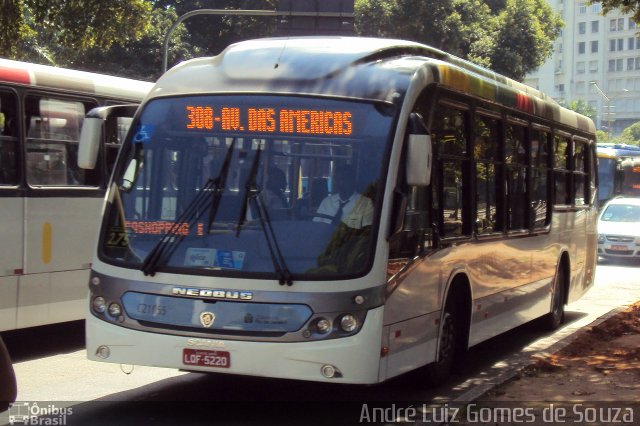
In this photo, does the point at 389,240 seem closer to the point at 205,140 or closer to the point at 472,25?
the point at 205,140

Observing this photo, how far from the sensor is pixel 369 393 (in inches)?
376

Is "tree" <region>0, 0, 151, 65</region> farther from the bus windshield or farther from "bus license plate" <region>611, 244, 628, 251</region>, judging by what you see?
"bus license plate" <region>611, 244, 628, 251</region>

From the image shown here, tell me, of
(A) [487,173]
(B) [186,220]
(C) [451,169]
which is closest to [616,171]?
(A) [487,173]

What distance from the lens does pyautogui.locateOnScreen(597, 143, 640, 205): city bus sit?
138 feet

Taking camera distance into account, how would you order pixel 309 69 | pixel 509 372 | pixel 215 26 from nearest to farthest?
1. pixel 309 69
2. pixel 509 372
3. pixel 215 26

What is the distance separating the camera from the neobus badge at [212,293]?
25.3 feet

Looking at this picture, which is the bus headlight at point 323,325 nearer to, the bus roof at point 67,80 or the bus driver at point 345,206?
the bus driver at point 345,206

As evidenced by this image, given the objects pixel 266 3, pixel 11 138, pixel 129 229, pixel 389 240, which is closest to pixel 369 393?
pixel 389 240

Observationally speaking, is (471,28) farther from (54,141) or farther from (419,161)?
(419,161)

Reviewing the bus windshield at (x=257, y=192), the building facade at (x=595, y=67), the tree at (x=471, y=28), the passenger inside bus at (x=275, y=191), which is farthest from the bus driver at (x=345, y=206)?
the building facade at (x=595, y=67)

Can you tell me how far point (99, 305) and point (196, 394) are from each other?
1414 mm

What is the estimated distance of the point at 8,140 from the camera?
10.5 m

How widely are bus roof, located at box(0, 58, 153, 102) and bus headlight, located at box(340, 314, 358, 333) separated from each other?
183 inches

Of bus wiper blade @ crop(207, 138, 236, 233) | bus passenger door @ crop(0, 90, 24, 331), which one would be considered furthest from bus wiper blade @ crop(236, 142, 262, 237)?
bus passenger door @ crop(0, 90, 24, 331)
